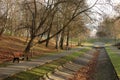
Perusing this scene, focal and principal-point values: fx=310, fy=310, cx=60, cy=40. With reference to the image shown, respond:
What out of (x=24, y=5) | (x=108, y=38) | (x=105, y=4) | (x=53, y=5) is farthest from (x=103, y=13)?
(x=108, y=38)

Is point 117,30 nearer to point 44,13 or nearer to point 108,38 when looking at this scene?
point 108,38

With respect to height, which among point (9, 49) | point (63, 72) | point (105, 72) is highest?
point (9, 49)

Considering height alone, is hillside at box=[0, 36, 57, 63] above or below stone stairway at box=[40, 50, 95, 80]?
above

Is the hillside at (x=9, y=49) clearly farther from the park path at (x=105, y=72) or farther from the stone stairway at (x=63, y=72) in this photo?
the park path at (x=105, y=72)

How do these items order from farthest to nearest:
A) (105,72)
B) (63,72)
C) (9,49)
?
(9,49)
(105,72)
(63,72)

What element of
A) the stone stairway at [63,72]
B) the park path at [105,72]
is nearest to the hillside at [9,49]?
the stone stairway at [63,72]

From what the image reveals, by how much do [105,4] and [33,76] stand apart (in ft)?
47.3

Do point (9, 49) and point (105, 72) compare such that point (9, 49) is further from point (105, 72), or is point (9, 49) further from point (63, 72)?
point (105, 72)

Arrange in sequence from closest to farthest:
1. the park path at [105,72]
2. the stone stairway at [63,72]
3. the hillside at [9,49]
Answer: the stone stairway at [63,72] → the park path at [105,72] → the hillside at [9,49]

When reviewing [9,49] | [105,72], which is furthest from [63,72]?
[9,49]

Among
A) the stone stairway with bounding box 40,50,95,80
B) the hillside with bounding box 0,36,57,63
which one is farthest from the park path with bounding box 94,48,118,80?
the hillside with bounding box 0,36,57,63

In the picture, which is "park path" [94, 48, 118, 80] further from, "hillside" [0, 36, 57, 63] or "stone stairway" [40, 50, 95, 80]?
"hillside" [0, 36, 57, 63]

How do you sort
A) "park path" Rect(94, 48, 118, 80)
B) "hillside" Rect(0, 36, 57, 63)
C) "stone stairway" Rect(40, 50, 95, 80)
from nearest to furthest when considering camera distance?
"stone stairway" Rect(40, 50, 95, 80), "park path" Rect(94, 48, 118, 80), "hillside" Rect(0, 36, 57, 63)

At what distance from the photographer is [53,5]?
33156 millimetres
